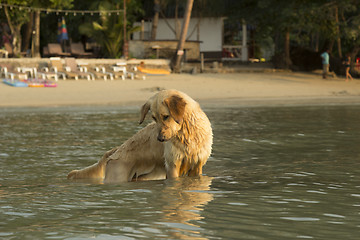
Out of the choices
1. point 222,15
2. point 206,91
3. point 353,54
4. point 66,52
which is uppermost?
point 222,15

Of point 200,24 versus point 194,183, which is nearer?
point 194,183

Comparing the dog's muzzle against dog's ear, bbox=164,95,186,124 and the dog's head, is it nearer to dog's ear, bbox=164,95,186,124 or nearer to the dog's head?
the dog's head

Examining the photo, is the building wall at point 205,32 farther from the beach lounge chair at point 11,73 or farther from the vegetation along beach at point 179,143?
the beach lounge chair at point 11,73

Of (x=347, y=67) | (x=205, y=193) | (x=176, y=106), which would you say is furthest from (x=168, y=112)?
(x=347, y=67)

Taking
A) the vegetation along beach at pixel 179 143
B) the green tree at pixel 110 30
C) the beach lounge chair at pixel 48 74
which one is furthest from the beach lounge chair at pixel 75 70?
the green tree at pixel 110 30

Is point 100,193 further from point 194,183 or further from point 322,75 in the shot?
point 322,75

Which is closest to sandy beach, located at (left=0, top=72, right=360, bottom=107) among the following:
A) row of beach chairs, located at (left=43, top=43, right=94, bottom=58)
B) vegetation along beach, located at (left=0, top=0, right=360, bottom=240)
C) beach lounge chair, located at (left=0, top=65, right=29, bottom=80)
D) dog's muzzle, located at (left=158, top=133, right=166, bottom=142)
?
vegetation along beach, located at (left=0, top=0, right=360, bottom=240)

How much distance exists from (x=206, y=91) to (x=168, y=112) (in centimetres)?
2265

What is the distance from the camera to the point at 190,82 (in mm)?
31812

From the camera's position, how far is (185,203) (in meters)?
6.60

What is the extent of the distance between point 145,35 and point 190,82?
14042mm

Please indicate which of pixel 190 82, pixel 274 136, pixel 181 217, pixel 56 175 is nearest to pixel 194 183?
pixel 181 217

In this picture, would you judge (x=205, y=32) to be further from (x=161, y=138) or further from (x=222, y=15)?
(x=161, y=138)

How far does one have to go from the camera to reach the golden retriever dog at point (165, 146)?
671 cm
